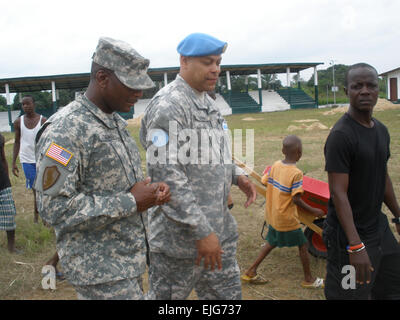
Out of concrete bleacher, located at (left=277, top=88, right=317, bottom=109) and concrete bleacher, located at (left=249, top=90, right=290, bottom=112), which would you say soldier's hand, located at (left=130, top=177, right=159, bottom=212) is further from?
concrete bleacher, located at (left=277, top=88, right=317, bottom=109)

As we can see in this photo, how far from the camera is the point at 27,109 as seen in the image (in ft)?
18.5

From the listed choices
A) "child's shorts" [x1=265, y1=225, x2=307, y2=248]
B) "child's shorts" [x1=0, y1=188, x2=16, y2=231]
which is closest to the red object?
"child's shorts" [x1=265, y1=225, x2=307, y2=248]

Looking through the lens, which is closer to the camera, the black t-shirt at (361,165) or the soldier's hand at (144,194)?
the soldier's hand at (144,194)

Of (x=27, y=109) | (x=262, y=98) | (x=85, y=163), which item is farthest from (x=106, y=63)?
(x=262, y=98)

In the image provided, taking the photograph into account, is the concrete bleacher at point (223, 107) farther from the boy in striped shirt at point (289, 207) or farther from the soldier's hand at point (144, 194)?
the soldier's hand at point (144, 194)

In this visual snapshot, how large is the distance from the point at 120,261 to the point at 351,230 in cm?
141

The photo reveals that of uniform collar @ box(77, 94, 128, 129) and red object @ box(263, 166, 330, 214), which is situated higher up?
uniform collar @ box(77, 94, 128, 129)

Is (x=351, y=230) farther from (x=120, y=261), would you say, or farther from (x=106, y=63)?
(x=106, y=63)

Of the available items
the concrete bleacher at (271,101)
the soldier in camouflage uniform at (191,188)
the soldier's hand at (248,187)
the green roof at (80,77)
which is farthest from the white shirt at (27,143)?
the concrete bleacher at (271,101)

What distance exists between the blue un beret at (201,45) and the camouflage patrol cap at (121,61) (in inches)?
17.1

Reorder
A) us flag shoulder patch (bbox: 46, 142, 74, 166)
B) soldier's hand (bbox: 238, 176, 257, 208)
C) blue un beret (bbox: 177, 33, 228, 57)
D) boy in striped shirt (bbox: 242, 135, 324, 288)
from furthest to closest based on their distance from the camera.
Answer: boy in striped shirt (bbox: 242, 135, 324, 288)
soldier's hand (bbox: 238, 176, 257, 208)
blue un beret (bbox: 177, 33, 228, 57)
us flag shoulder patch (bbox: 46, 142, 74, 166)

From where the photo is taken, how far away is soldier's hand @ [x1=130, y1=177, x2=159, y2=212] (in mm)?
1932

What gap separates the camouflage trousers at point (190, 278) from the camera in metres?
2.45

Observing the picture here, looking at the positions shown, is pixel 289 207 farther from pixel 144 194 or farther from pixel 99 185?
pixel 99 185
